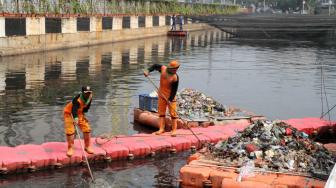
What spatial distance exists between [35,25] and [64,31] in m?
5.54

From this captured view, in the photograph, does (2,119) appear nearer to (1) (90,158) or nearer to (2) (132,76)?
(1) (90,158)

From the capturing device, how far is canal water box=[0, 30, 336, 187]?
480 inches

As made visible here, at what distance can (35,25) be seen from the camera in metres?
40.2

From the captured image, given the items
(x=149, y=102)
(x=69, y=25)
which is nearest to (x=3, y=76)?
(x=149, y=102)

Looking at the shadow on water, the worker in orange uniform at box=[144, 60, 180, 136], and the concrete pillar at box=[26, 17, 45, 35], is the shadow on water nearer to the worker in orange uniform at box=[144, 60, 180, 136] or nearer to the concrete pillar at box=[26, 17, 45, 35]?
the worker in orange uniform at box=[144, 60, 180, 136]

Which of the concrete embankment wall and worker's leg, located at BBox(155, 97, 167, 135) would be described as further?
the concrete embankment wall

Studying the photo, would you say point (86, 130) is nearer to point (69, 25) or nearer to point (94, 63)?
Answer: point (94, 63)

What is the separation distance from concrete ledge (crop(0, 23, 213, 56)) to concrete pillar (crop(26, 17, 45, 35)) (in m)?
0.33

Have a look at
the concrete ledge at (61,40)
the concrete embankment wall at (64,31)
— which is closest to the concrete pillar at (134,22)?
the concrete embankment wall at (64,31)

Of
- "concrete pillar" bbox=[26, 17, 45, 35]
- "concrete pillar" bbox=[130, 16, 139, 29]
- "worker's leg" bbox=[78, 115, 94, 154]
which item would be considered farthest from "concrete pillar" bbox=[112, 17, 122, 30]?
"worker's leg" bbox=[78, 115, 94, 154]

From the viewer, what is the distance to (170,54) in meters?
44.5

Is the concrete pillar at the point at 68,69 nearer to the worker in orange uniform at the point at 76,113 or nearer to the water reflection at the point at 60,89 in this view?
the water reflection at the point at 60,89

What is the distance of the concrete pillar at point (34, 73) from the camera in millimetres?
25525

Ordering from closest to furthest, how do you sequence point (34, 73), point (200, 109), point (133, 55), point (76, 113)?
point (76, 113) < point (200, 109) < point (34, 73) < point (133, 55)
